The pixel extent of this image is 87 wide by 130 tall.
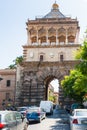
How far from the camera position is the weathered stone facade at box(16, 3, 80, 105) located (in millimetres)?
59938

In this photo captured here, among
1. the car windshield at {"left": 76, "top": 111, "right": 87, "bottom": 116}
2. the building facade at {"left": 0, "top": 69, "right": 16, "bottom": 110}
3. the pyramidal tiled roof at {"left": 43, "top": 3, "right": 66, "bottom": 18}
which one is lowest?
the car windshield at {"left": 76, "top": 111, "right": 87, "bottom": 116}

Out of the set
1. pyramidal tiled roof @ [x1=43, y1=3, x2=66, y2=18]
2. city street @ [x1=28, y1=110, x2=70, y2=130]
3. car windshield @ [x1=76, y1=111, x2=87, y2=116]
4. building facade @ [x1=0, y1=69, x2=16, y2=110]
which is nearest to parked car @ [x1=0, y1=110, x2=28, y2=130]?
car windshield @ [x1=76, y1=111, x2=87, y2=116]

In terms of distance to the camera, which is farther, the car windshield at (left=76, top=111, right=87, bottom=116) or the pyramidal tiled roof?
the pyramidal tiled roof

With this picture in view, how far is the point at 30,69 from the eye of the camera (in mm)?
60656

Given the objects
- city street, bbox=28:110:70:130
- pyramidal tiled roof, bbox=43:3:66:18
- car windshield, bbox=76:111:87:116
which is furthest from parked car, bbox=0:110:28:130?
pyramidal tiled roof, bbox=43:3:66:18

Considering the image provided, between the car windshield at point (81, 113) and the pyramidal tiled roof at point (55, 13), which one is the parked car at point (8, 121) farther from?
the pyramidal tiled roof at point (55, 13)

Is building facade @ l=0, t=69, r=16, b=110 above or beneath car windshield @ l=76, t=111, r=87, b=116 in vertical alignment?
above

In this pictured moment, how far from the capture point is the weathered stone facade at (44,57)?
197ft

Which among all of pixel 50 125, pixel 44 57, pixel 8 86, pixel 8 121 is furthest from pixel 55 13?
pixel 8 121

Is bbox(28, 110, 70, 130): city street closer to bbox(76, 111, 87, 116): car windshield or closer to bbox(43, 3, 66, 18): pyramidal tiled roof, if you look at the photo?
bbox(76, 111, 87, 116): car windshield

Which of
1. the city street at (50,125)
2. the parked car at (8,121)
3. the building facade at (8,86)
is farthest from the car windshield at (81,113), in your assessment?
the building facade at (8,86)

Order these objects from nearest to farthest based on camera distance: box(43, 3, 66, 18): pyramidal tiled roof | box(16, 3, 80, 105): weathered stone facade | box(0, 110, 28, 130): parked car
Answer: box(0, 110, 28, 130): parked car, box(16, 3, 80, 105): weathered stone facade, box(43, 3, 66, 18): pyramidal tiled roof

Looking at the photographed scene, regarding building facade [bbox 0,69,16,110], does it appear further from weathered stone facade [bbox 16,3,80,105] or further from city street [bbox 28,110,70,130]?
city street [bbox 28,110,70,130]

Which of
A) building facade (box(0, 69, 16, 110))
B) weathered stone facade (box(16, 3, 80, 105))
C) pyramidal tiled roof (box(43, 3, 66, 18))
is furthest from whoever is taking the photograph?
building facade (box(0, 69, 16, 110))
